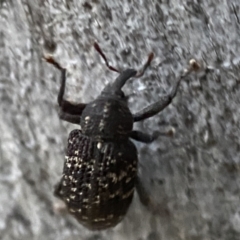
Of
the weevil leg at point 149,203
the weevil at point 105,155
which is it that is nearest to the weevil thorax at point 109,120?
the weevil at point 105,155

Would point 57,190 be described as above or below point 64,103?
below

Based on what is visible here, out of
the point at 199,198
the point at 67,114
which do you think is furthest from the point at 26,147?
the point at 199,198

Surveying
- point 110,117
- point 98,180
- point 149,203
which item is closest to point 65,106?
point 110,117

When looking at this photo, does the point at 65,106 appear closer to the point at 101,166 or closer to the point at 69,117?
the point at 69,117

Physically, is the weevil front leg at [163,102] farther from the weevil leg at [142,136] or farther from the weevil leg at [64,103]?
the weevil leg at [64,103]

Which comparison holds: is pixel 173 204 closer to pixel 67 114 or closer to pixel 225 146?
pixel 225 146

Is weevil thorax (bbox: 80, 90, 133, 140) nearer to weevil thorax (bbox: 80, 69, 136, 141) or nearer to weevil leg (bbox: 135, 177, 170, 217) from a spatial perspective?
weevil thorax (bbox: 80, 69, 136, 141)
